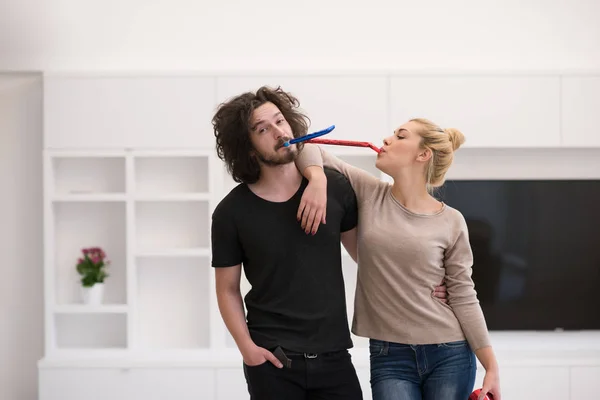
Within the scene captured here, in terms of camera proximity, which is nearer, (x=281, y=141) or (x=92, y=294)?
(x=281, y=141)

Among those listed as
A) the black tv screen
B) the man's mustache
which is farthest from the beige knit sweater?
the black tv screen

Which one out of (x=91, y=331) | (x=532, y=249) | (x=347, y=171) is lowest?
(x=91, y=331)

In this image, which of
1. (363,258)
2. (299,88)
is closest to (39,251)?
(299,88)

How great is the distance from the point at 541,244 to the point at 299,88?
1.62 m

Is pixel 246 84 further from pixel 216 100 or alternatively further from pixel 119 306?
pixel 119 306

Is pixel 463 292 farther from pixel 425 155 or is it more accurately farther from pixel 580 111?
pixel 580 111

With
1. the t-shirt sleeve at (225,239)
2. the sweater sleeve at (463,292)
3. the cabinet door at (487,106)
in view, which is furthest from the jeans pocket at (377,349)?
the cabinet door at (487,106)

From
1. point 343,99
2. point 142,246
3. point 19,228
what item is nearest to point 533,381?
point 343,99

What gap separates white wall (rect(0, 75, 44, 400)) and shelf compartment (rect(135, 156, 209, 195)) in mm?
597

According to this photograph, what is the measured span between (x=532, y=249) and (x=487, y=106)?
2.82 feet

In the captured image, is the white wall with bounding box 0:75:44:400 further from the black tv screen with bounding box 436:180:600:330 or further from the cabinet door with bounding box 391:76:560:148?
the black tv screen with bounding box 436:180:600:330

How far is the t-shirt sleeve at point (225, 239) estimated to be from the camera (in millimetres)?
1929

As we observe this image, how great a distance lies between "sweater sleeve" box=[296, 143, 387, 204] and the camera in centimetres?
202

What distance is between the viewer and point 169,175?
3920mm
